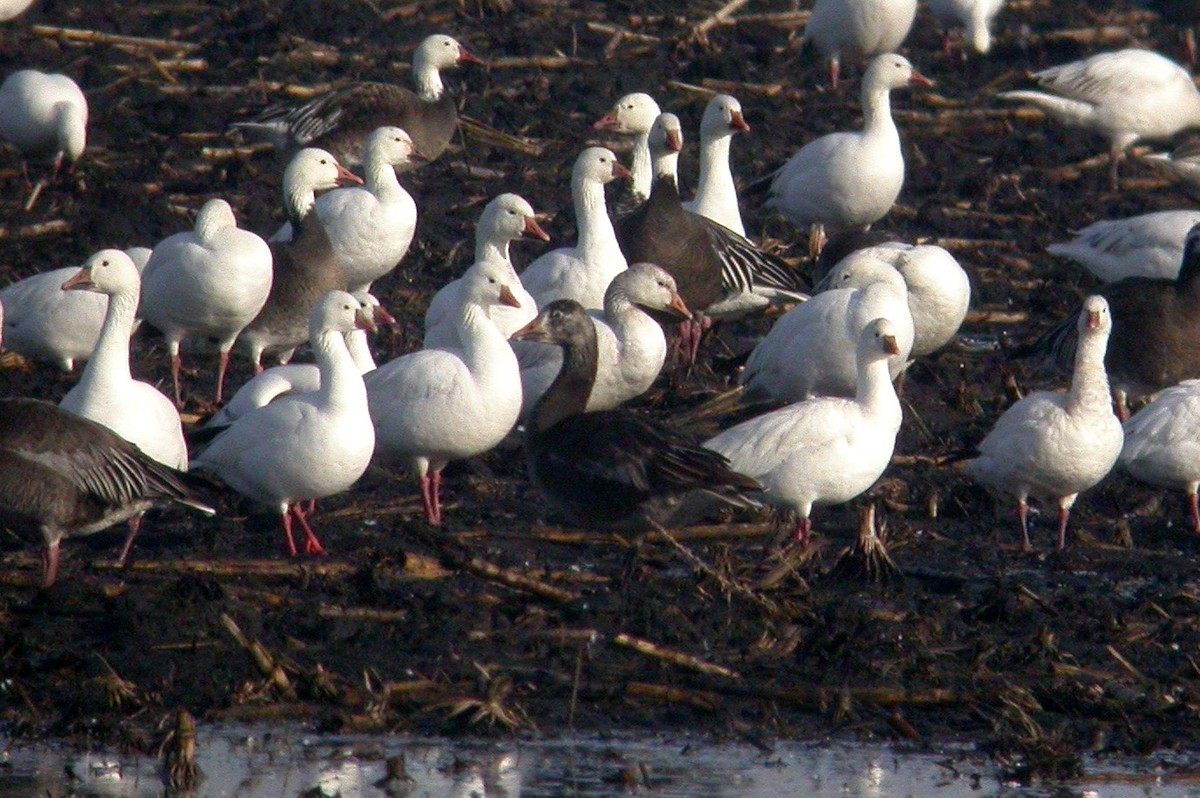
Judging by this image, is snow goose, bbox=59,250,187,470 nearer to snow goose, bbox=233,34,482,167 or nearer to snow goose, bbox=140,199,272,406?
snow goose, bbox=140,199,272,406

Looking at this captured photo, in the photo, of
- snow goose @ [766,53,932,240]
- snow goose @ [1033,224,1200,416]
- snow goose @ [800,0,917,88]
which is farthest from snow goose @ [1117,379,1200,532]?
snow goose @ [800,0,917,88]

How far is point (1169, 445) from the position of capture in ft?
29.0

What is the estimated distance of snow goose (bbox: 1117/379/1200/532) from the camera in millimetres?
8805

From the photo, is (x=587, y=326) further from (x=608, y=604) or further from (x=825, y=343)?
(x=608, y=604)

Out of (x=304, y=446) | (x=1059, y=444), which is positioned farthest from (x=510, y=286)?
(x=1059, y=444)

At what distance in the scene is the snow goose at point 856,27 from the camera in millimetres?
15250

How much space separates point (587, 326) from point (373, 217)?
2647 millimetres

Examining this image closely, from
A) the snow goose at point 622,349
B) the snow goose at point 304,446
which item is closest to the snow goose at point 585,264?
the snow goose at point 622,349

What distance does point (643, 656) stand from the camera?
23.4 ft

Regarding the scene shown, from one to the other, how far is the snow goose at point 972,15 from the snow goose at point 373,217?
6.44m

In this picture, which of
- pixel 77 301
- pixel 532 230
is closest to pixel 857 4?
pixel 532 230

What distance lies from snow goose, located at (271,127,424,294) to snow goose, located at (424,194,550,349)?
87cm

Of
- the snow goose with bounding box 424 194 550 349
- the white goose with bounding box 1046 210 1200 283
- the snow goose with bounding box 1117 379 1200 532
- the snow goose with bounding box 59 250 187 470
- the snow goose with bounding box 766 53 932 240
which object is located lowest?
the white goose with bounding box 1046 210 1200 283

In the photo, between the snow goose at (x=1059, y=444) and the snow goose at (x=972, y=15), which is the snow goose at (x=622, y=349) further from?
the snow goose at (x=972, y=15)
